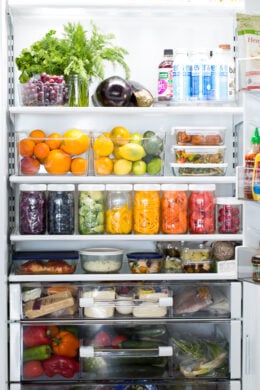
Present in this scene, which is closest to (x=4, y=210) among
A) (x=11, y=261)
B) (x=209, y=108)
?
(x=11, y=261)

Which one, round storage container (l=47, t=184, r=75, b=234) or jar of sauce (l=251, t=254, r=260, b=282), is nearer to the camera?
jar of sauce (l=251, t=254, r=260, b=282)

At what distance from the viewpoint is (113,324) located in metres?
2.93

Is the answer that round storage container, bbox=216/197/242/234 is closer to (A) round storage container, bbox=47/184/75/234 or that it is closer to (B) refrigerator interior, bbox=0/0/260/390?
(B) refrigerator interior, bbox=0/0/260/390

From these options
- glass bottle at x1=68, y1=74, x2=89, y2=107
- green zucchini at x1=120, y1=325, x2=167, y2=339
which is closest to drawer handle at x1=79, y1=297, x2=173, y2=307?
green zucchini at x1=120, y1=325, x2=167, y2=339

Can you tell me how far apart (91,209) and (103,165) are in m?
0.19

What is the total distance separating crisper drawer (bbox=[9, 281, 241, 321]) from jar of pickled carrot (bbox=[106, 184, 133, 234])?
0.23 meters

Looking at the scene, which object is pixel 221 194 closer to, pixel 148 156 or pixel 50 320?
pixel 148 156

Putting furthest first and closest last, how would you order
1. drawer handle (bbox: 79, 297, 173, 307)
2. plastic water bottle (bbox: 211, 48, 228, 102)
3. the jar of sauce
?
plastic water bottle (bbox: 211, 48, 228, 102)
drawer handle (bbox: 79, 297, 173, 307)
the jar of sauce

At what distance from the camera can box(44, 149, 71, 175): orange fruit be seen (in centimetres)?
294

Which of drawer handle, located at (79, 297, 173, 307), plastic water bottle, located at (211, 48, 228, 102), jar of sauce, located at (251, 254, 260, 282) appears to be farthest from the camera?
plastic water bottle, located at (211, 48, 228, 102)

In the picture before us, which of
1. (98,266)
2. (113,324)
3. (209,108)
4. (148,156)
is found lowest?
(113,324)

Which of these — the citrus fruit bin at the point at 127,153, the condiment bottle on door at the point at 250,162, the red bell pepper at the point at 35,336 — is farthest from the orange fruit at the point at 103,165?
the condiment bottle on door at the point at 250,162

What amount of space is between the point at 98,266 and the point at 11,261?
1.33ft

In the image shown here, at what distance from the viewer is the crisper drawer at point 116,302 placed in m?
2.91
